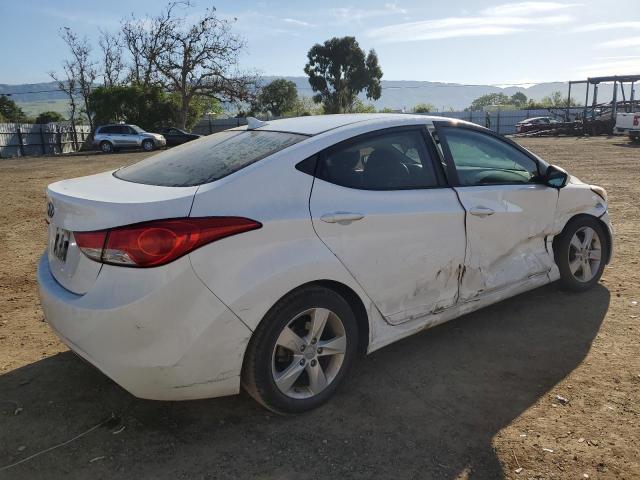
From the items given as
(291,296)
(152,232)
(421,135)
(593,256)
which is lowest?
(593,256)

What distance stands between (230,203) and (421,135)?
4.92 feet

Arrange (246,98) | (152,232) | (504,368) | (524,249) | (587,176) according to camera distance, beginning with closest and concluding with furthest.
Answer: (152,232) < (504,368) < (524,249) < (587,176) < (246,98)

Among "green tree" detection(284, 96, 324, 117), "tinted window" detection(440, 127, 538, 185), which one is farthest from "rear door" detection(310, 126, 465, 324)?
"green tree" detection(284, 96, 324, 117)

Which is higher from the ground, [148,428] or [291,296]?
[291,296]

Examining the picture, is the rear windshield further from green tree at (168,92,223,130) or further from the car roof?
green tree at (168,92,223,130)

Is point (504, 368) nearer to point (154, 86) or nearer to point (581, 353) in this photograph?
point (581, 353)

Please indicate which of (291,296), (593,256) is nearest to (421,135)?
(291,296)

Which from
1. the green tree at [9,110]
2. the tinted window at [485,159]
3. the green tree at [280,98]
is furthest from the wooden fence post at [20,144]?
the tinted window at [485,159]

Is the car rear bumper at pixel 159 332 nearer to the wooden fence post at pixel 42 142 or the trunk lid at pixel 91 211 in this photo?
the trunk lid at pixel 91 211

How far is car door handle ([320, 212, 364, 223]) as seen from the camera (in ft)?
9.36

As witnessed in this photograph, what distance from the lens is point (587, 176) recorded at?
1294 cm

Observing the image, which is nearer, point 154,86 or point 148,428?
point 148,428

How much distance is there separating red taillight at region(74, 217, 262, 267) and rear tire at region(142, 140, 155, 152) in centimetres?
3080

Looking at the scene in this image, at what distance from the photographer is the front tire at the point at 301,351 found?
2.70 meters
